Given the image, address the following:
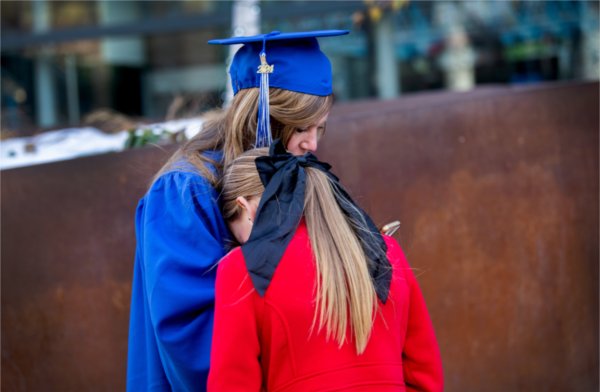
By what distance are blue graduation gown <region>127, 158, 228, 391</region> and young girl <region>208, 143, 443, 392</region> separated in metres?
0.17

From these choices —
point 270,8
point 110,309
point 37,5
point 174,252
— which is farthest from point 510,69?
point 174,252

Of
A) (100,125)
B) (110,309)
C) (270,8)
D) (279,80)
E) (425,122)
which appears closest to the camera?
(279,80)

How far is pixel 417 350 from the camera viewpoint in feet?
6.23

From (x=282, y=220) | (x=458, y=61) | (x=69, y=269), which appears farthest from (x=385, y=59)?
(x=282, y=220)

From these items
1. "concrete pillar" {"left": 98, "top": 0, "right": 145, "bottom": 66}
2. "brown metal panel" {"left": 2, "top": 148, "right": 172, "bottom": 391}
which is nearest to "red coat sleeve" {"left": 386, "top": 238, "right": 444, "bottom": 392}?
"brown metal panel" {"left": 2, "top": 148, "right": 172, "bottom": 391}

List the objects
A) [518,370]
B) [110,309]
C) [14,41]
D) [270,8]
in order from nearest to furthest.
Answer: [110,309]
[518,370]
[270,8]
[14,41]

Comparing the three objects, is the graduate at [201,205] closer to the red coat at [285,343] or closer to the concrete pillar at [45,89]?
the red coat at [285,343]

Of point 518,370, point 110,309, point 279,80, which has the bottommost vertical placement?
point 518,370

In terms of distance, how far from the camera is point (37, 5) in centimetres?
1246

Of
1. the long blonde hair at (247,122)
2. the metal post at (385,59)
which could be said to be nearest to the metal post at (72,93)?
the metal post at (385,59)

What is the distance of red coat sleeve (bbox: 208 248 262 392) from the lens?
5.55ft

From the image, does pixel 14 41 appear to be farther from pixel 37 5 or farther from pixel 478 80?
pixel 478 80

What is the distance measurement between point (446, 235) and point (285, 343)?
201 cm

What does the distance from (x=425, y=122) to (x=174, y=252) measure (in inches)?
73.6
